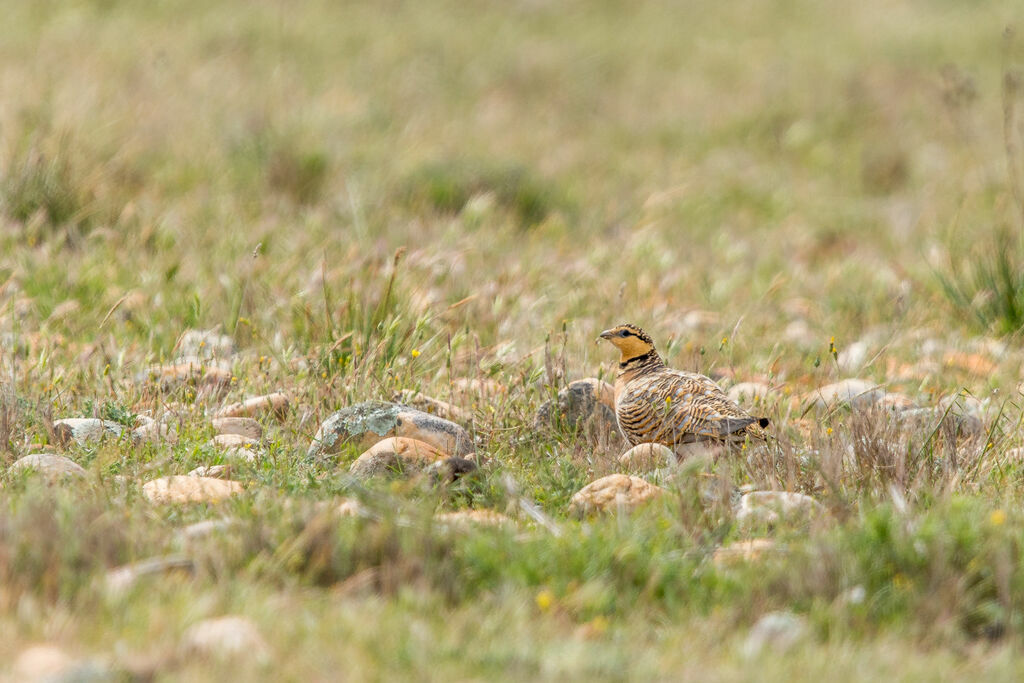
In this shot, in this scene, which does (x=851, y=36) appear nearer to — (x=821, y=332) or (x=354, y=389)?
(x=821, y=332)

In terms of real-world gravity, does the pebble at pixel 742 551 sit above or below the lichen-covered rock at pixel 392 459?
above

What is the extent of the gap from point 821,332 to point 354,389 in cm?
313

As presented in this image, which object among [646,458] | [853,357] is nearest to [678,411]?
[646,458]

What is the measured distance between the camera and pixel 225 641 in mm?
2545

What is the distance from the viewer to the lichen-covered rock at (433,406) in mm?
4730

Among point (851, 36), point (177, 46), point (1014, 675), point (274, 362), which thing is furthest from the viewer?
point (851, 36)

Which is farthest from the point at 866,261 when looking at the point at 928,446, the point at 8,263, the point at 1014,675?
the point at 1014,675

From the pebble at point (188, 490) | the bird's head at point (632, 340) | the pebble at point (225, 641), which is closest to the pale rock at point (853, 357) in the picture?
the bird's head at point (632, 340)

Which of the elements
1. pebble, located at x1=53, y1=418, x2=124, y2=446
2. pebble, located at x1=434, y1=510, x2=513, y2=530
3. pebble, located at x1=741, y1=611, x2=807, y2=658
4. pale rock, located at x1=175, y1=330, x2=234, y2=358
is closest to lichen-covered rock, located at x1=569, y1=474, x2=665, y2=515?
pebble, located at x1=434, y1=510, x2=513, y2=530

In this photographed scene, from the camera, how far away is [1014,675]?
8.65ft

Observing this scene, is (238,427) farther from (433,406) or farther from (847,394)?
(847,394)

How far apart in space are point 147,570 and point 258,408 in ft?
5.92

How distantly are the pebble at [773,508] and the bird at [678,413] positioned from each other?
1.85ft

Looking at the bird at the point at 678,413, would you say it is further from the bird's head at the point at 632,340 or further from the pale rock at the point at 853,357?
the pale rock at the point at 853,357
